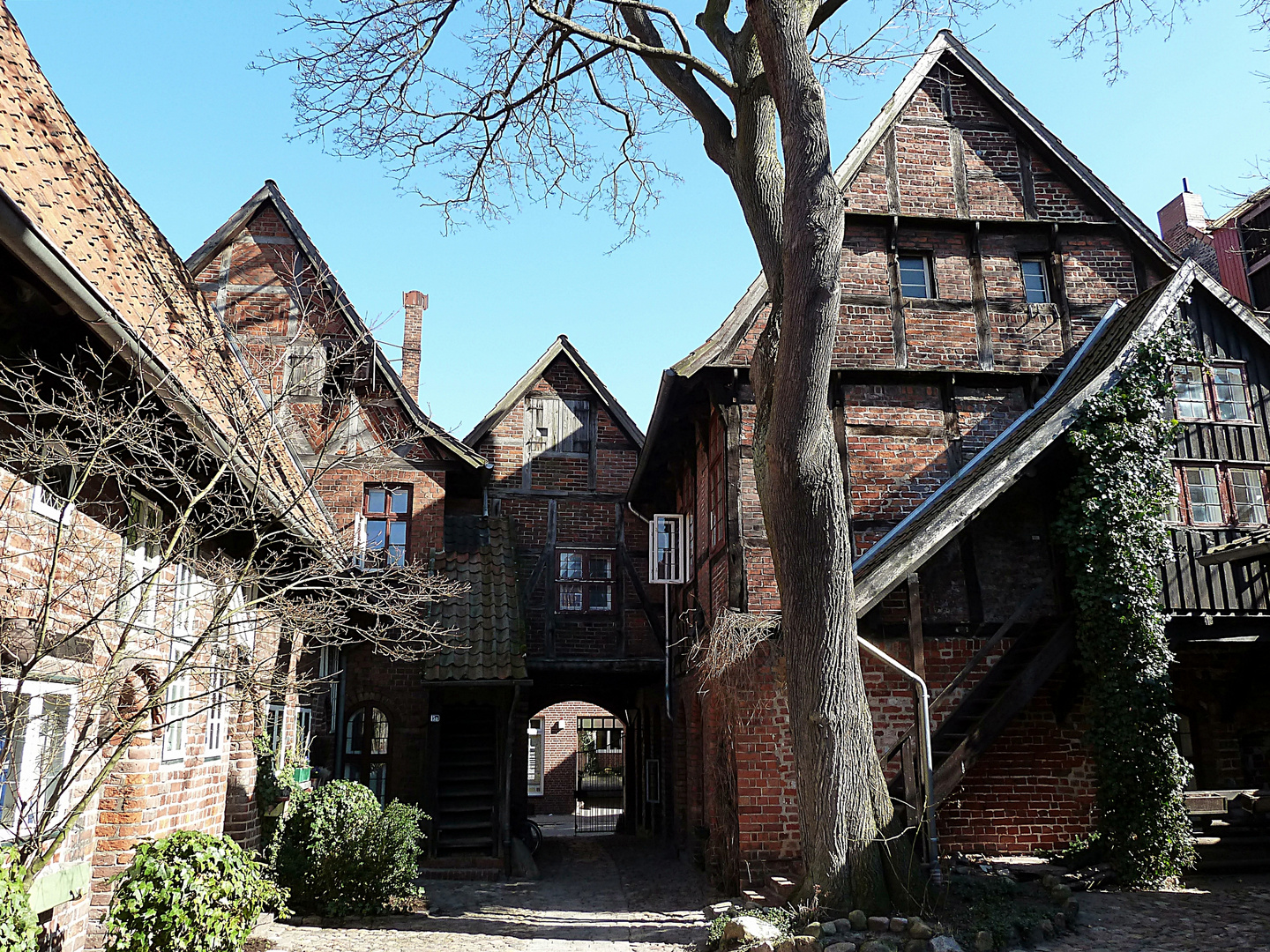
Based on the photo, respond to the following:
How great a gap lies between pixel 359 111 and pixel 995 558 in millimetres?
8781

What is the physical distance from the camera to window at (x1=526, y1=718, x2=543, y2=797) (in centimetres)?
2886

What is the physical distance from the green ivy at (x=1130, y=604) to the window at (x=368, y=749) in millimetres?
10114

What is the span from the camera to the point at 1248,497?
11734 millimetres

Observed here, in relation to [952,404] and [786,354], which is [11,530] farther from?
[952,404]

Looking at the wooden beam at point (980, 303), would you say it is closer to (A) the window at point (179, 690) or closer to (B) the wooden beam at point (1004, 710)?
(B) the wooden beam at point (1004, 710)

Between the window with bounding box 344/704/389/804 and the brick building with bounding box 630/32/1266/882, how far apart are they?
4.83 meters

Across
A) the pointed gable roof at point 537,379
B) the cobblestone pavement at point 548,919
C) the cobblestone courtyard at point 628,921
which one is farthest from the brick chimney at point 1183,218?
the cobblestone pavement at point 548,919

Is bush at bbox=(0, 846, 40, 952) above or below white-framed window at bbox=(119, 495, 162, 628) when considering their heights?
below

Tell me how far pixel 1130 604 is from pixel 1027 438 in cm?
204

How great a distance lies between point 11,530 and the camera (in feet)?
18.0

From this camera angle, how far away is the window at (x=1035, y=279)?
13.0m

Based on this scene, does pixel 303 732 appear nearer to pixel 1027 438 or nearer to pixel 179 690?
pixel 179 690

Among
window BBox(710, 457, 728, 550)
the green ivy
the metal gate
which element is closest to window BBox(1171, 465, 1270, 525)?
the green ivy

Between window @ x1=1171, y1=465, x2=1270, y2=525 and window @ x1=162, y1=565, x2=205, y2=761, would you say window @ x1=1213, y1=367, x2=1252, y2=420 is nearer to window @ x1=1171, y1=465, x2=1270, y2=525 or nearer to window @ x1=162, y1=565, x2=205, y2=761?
window @ x1=1171, y1=465, x2=1270, y2=525
